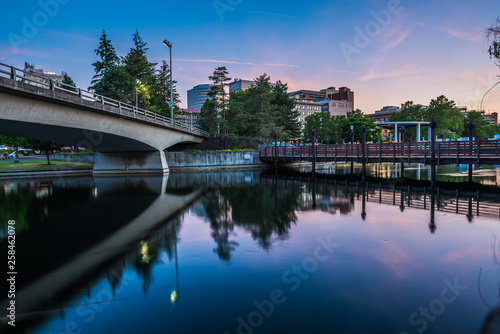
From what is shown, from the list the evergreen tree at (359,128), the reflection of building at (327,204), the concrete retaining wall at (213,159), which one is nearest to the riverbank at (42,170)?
the concrete retaining wall at (213,159)

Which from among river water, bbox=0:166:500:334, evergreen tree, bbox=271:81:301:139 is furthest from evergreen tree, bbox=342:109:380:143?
river water, bbox=0:166:500:334

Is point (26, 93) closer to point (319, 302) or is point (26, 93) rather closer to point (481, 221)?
point (319, 302)

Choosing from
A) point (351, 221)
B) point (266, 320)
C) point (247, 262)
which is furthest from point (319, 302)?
point (351, 221)

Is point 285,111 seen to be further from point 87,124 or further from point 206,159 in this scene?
point 87,124

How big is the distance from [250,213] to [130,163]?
28.7 meters

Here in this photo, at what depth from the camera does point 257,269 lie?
8.62 m

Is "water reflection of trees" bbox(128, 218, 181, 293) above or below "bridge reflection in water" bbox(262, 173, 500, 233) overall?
below

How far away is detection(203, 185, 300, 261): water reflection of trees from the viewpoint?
459 inches

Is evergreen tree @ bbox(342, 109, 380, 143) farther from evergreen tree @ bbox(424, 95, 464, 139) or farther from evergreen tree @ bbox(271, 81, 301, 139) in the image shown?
evergreen tree @ bbox(271, 81, 301, 139)

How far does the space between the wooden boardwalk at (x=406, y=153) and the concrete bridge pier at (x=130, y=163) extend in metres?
16.7

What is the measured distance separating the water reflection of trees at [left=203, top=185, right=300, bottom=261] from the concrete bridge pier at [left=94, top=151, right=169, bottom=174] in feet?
56.8

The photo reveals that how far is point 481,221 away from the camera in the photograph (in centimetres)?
1363

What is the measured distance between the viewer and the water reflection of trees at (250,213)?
1165cm

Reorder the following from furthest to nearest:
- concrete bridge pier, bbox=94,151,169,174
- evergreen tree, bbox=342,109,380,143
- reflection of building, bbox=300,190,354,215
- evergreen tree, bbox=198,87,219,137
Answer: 1. evergreen tree, bbox=342,109,380,143
2. evergreen tree, bbox=198,87,219,137
3. concrete bridge pier, bbox=94,151,169,174
4. reflection of building, bbox=300,190,354,215
